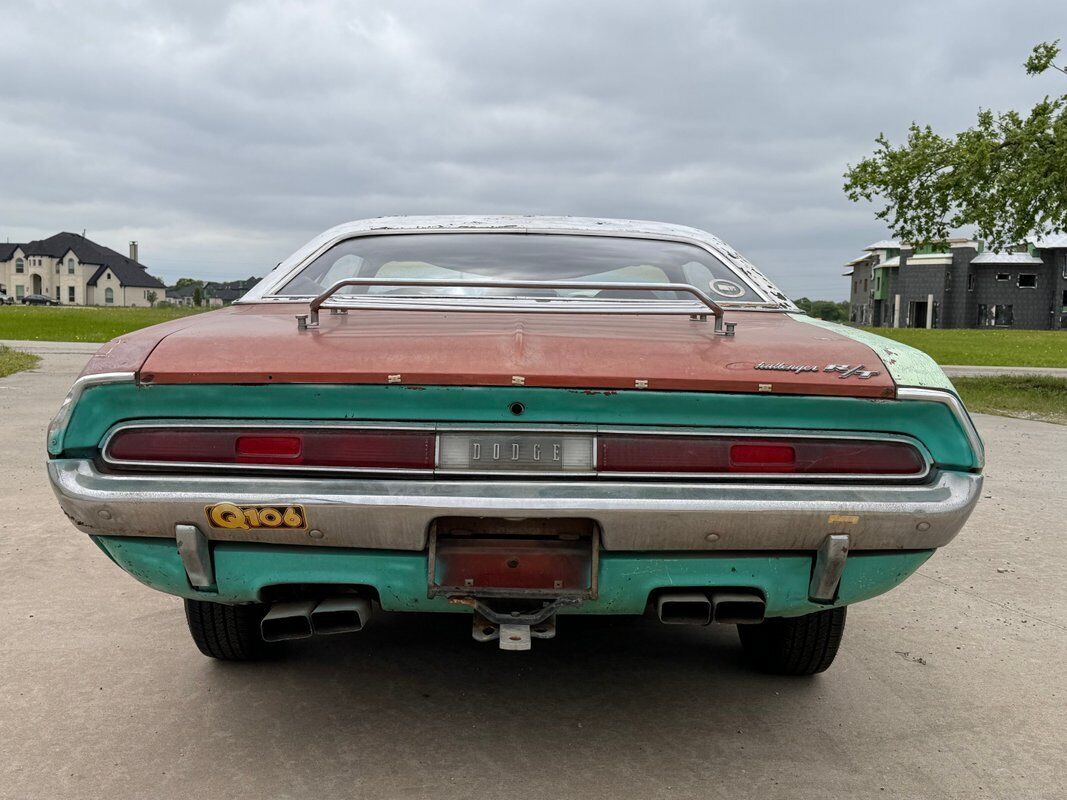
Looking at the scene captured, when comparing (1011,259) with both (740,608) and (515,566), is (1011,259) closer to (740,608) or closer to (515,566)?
(740,608)

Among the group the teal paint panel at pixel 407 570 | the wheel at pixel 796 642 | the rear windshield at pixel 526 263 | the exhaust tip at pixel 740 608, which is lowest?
the wheel at pixel 796 642

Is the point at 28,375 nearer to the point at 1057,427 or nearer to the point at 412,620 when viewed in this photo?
the point at 412,620

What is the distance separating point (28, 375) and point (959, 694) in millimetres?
14112

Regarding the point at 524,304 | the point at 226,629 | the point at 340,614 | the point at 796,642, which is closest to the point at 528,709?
the point at 340,614

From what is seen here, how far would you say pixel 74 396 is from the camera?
231cm

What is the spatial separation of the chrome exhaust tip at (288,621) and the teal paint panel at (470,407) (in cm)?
52

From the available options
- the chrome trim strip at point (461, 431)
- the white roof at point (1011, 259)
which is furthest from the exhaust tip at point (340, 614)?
the white roof at point (1011, 259)

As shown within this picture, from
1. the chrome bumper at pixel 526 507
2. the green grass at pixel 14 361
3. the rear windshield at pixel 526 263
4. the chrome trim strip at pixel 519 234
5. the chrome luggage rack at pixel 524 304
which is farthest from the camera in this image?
the green grass at pixel 14 361

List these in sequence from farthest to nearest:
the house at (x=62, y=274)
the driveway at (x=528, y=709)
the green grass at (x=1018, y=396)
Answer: the house at (x=62, y=274)
the green grass at (x=1018, y=396)
the driveway at (x=528, y=709)

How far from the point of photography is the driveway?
7.93ft

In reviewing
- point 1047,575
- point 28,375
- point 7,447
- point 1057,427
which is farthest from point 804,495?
point 28,375

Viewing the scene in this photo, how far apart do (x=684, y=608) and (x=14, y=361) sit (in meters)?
16.7

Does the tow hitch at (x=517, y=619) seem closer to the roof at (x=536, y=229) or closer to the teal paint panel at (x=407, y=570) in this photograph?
the teal paint panel at (x=407, y=570)

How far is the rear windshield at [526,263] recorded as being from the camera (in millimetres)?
3383
